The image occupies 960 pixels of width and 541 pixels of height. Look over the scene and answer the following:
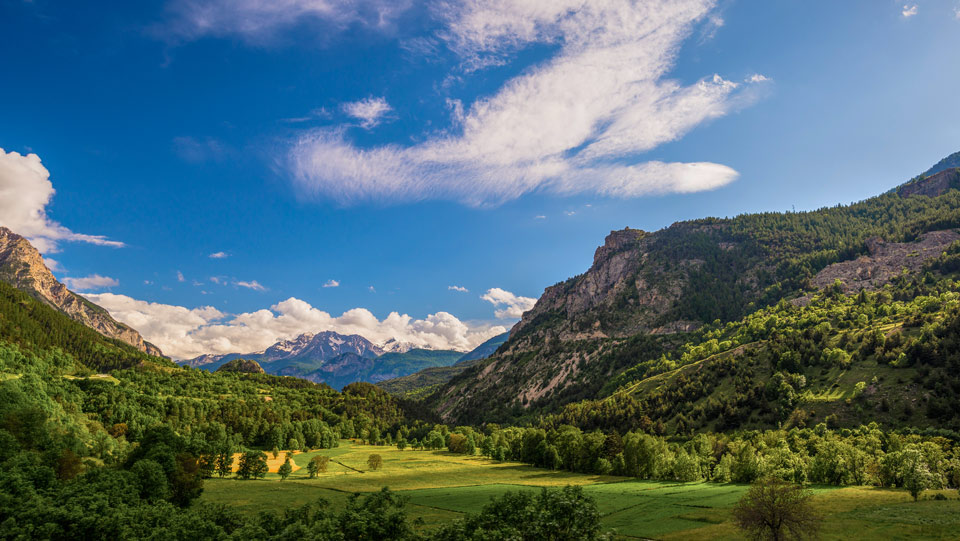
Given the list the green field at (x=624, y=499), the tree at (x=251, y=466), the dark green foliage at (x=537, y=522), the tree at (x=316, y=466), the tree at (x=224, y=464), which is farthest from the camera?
the tree at (x=316, y=466)

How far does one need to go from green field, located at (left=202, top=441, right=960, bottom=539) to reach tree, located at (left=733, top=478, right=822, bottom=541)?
17.5ft

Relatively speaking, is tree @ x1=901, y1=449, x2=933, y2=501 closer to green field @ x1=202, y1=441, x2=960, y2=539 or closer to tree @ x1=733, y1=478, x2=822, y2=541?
green field @ x1=202, y1=441, x2=960, y2=539

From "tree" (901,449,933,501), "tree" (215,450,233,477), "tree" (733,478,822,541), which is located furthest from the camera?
"tree" (215,450,233,477)

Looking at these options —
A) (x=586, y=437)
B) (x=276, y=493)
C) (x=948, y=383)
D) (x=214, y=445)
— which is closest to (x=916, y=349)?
(x=948, y=383)

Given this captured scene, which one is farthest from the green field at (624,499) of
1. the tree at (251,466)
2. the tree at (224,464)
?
the tree at (224,464)

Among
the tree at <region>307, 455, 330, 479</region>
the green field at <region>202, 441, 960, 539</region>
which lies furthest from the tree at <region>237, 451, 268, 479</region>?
the tree at <region>307, 455, 330, 479</region>

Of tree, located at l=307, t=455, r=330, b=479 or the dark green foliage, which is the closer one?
the dark green foliage

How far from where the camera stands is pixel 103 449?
126m

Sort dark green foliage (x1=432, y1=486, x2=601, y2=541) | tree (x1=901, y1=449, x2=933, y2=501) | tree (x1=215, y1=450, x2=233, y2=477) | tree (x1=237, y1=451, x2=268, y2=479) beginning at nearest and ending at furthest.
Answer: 1. dark green foliage (x1=432, y1=486, x2=601, y2=541)
2. tree (x1=901, y1=449, x2=933, y2=501)
3. tree (x1=237, y1=451, x2=268, y2=479)
4. tree (x1=215, y1=450, x2=233, y2=477)

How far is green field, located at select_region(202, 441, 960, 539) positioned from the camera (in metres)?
68.1

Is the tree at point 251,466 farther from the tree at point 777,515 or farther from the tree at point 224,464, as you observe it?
the tree at point 777,515

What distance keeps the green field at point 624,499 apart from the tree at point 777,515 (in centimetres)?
534

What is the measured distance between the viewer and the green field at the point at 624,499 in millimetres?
68125

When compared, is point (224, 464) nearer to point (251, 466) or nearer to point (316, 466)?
point (251, 466)
